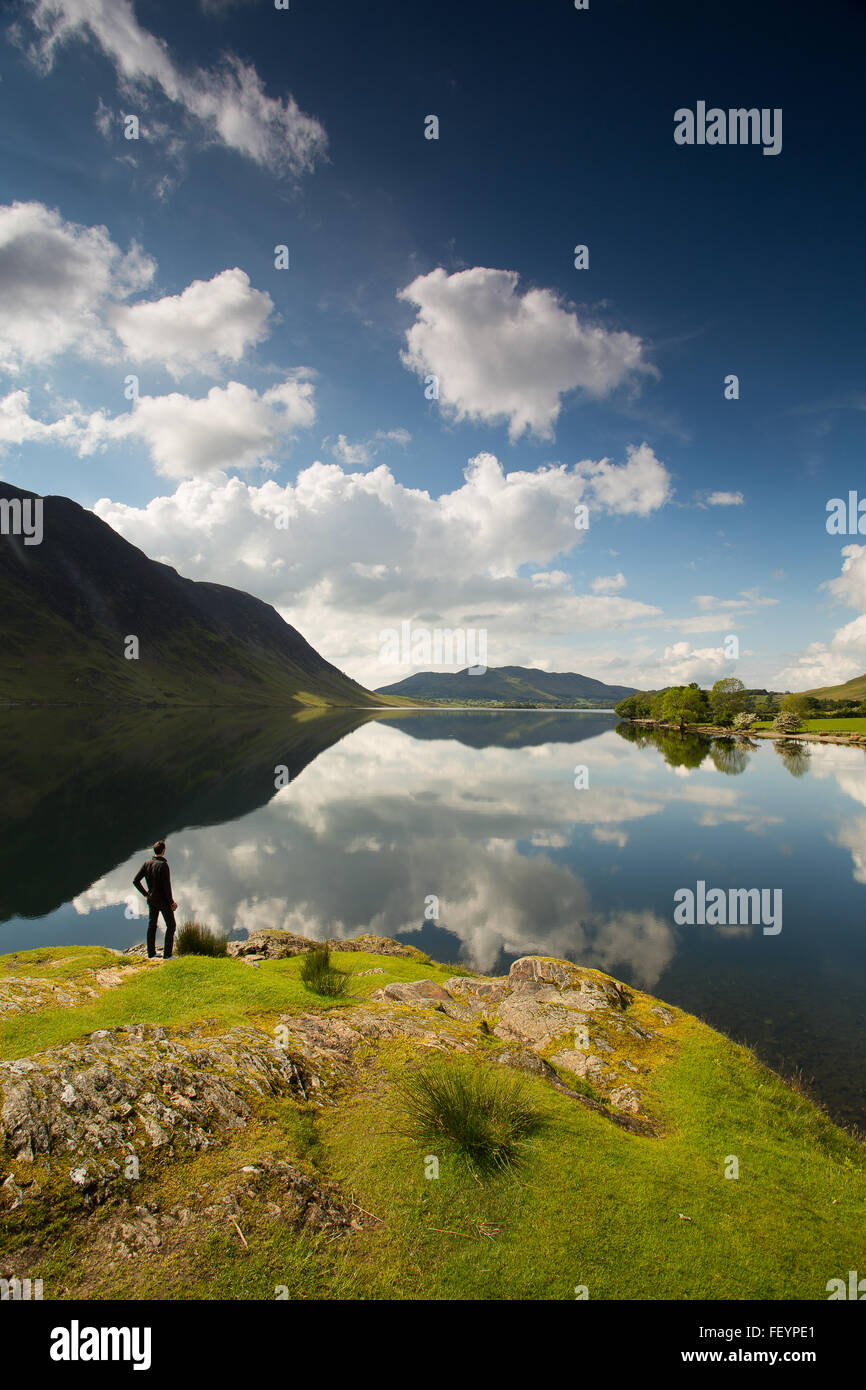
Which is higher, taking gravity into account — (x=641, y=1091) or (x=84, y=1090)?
(x=84, y=1090)

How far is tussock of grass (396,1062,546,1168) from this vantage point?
6.54 m

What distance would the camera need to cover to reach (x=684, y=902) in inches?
1065

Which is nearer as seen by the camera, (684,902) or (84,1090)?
(84,1090)

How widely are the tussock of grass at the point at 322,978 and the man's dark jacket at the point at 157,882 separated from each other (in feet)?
17.1

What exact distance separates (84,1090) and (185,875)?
2570 centimetres

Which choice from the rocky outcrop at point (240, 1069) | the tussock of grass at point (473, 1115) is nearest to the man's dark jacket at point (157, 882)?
the rocky outcrop at point (240, 1069)

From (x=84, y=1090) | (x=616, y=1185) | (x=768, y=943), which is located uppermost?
(x=84, y=1090)

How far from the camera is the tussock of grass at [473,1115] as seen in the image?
654 centimetres

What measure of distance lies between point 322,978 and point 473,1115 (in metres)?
6.22

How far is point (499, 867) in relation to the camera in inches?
1286

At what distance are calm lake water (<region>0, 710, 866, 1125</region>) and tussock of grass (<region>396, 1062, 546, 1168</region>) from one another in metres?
10.8
